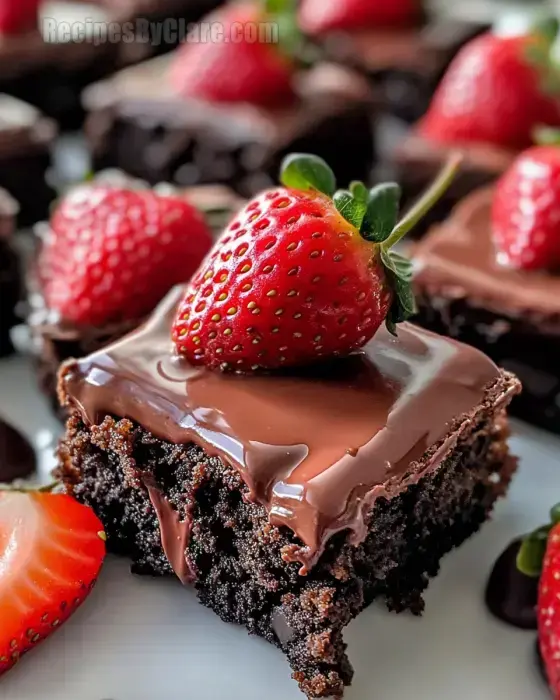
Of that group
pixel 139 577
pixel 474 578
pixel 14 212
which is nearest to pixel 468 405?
pixel 474 578

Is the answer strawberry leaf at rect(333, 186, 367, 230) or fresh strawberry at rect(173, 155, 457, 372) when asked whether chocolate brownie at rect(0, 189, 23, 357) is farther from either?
strawberry leaf at rect(333, 186, 367, 230)

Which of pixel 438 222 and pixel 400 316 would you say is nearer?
pixel 400 316

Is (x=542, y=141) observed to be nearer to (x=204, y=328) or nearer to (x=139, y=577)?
(x=204, y=328)

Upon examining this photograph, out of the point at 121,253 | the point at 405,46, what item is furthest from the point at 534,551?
the point at 405,46

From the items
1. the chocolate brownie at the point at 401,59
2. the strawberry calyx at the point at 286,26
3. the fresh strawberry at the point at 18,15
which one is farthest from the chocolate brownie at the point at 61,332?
the fresh strawberry at the point at 18,15

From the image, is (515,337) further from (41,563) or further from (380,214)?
(41,563)
